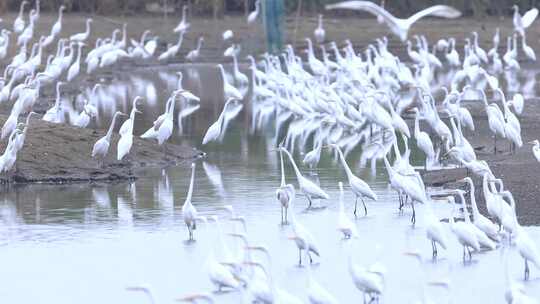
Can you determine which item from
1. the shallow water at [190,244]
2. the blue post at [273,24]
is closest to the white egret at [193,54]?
the blue post at [273,24]

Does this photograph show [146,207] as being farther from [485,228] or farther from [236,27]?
[236,27]

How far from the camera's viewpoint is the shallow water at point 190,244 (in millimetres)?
12617

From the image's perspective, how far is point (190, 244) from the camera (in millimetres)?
14797

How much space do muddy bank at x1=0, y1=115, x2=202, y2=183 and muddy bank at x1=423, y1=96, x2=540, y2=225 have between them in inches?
174

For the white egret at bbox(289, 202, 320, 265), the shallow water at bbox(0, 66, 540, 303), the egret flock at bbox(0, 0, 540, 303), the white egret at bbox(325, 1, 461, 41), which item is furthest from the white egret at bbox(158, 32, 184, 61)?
the white egret at bbox(289, 202, 320, 265)

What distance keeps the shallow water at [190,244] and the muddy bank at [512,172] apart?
643 mm

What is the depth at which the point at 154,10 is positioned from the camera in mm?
53500

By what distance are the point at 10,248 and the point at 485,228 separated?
5.12m

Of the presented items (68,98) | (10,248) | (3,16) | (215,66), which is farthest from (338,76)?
(3,16)

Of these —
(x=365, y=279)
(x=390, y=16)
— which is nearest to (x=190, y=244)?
(x=390, y=16)

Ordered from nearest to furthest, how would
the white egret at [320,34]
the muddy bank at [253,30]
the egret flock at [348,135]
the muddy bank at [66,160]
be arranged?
the egret flock at [348,135] → the muddy bank at [66,160] → the white egret at [320,34] → the muddy bank at [253,30]

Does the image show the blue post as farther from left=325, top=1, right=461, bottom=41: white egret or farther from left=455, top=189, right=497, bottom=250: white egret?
left=455, top=189, right=497, bottom=250: white egret

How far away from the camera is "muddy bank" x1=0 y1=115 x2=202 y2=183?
1881 centimetres

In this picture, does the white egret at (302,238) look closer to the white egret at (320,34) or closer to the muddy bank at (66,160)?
the muddy bank at (66,160)
